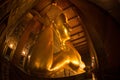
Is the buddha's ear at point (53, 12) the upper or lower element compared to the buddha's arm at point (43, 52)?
upper

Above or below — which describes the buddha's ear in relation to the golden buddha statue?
above

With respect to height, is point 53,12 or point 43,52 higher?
point 53,12

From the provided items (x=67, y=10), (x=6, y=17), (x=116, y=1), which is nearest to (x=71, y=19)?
(x=67, y=10)

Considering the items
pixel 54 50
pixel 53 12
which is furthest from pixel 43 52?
pixel 53 12

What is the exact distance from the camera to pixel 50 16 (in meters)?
2.29

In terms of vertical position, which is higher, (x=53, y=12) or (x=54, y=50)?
(x=53, y=12)

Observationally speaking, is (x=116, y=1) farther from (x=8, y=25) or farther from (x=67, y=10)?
(x=8, y=25)

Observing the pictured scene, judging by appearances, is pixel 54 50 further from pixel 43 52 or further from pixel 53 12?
pixel 53 12

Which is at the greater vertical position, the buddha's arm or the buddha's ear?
the buddha's ear

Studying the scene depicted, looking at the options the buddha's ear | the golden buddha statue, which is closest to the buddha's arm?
the golden buddha statue

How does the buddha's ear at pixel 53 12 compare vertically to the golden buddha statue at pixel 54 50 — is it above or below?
above

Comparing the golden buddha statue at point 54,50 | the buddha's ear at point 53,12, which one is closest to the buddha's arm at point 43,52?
the golden buddha statue at point 54,50

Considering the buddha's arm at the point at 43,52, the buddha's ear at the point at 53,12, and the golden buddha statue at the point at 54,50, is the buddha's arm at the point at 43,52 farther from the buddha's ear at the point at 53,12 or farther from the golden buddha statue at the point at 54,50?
the buddha's ear at the point at 53,12

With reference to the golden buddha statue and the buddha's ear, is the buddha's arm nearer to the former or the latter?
the golden buddha statue
